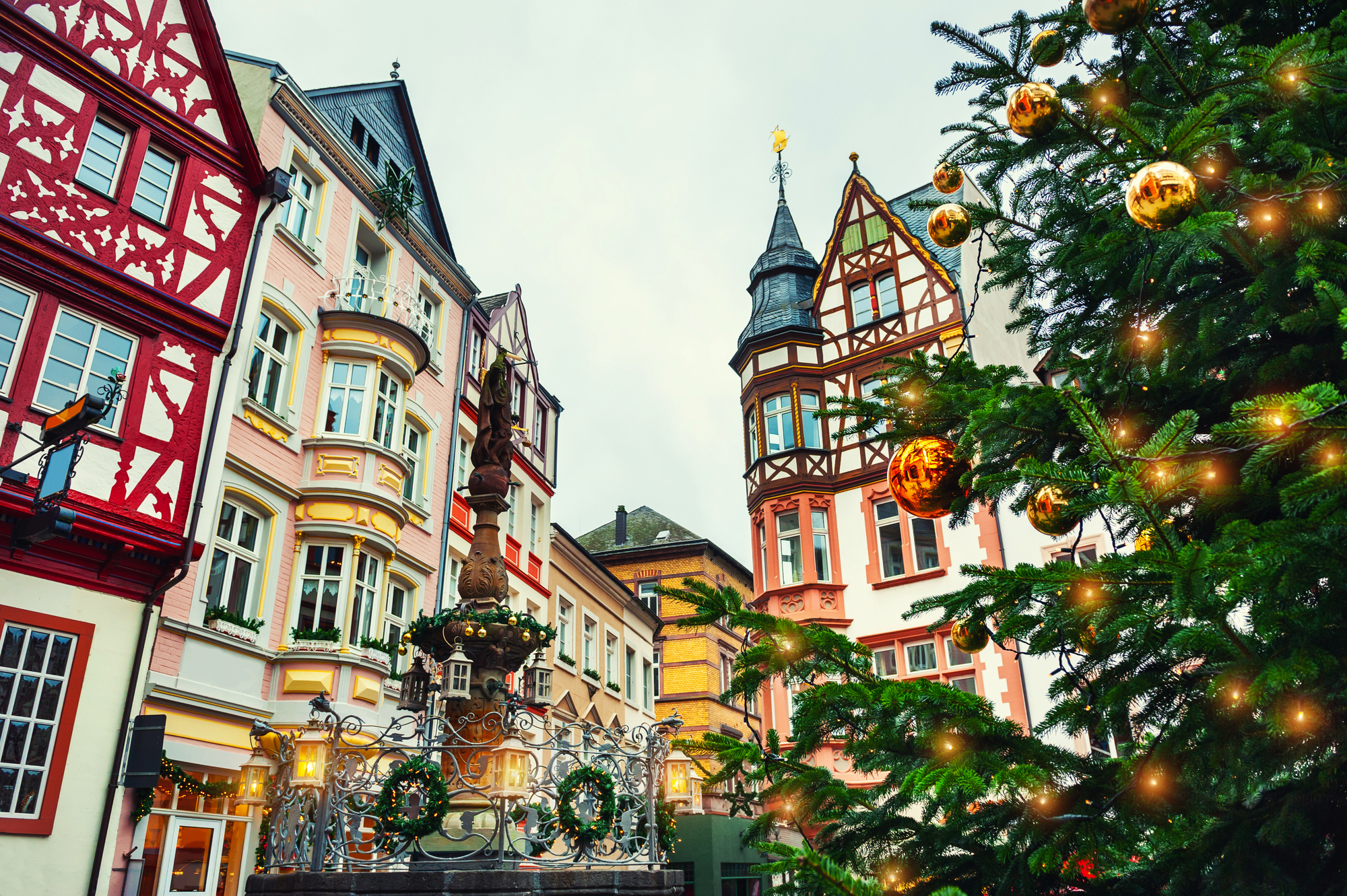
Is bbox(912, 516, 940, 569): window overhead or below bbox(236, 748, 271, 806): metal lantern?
overhead

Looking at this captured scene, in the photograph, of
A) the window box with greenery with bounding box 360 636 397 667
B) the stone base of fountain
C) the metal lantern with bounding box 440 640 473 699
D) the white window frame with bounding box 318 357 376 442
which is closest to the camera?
the stone base of fountain

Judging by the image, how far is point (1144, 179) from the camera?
2943 mm

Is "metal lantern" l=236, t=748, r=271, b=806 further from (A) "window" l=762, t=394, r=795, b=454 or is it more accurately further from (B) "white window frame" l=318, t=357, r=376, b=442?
(A) "window" l=762, t=394, r=795, b=454

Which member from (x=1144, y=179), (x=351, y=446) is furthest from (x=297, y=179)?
(x=1144, y=179)

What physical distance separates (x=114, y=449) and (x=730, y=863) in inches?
769

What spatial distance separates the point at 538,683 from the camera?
31.7ft

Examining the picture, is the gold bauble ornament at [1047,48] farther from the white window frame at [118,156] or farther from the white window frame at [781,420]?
the white window frame at [781,420]

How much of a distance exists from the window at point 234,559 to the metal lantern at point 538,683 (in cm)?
553

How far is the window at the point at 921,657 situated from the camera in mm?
18359

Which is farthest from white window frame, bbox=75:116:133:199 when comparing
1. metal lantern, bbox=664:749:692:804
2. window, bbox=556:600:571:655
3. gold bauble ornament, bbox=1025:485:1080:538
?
window, bbox=556:600:571:655

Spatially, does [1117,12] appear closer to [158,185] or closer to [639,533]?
[158,185]

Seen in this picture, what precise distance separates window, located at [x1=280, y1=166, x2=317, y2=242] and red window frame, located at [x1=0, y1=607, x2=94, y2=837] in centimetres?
773

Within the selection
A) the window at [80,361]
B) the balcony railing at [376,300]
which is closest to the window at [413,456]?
the balcony railing at [376,300]

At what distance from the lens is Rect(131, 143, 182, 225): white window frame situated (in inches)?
465
